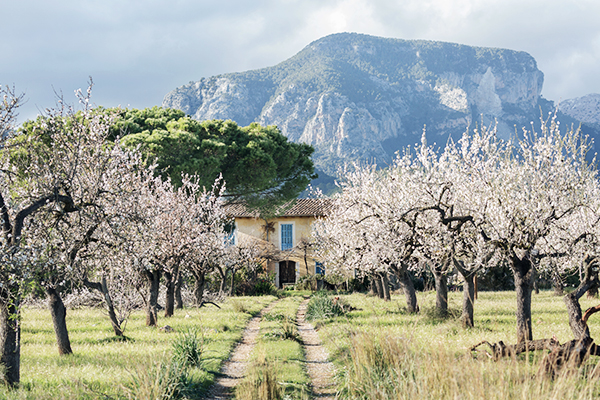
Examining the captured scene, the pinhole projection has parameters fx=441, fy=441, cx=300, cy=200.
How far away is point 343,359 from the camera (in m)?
7.31

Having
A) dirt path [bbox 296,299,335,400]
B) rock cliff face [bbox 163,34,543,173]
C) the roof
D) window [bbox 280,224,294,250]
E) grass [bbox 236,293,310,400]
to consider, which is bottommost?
dirt path [bbox 296,299,335,400]

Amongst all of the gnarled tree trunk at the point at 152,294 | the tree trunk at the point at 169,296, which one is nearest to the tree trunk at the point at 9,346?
the gnarled tree trunk at the point at 152,294

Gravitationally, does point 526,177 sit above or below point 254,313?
above

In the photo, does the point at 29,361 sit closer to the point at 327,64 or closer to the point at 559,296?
the point at 559,296

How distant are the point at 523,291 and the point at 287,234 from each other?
28.7 m

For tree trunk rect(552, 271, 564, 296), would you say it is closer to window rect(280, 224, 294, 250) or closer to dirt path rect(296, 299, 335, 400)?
dirt path rect(296, 299, 335, 400)

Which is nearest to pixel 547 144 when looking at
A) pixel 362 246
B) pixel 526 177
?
pixel 526 177

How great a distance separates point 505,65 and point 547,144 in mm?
163272

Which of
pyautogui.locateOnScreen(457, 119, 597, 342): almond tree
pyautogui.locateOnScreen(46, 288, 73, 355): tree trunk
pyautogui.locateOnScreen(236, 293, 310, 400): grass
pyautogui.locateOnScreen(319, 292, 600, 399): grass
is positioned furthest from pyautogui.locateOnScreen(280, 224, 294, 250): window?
pyautogui.locateOnScreen(46, 288, 73, 355): tree trunk

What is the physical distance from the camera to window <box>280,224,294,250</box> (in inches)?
1481

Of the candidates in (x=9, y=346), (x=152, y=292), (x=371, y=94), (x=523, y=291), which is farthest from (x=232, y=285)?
(x=371, y=94)

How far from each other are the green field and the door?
20.7 m

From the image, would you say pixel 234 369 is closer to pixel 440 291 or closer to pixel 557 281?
pixel 440 291

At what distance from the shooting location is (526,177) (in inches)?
383
